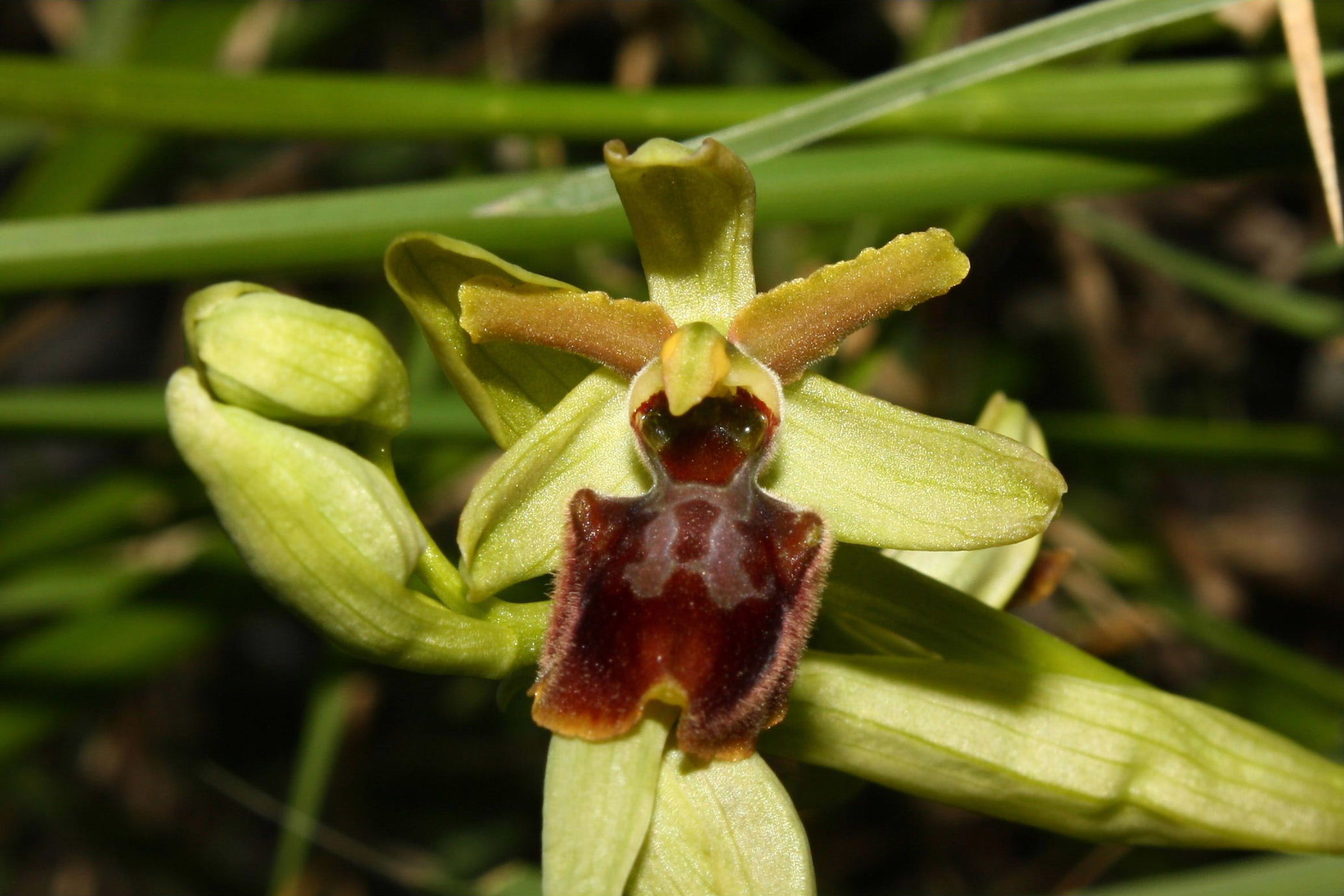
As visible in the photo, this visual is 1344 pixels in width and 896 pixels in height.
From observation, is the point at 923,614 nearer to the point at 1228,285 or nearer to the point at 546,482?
the point at 546,482

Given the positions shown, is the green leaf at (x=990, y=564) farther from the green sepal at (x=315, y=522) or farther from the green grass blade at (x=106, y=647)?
the green grass blade at (x=106, y=647)

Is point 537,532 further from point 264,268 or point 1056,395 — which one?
point 1056,395

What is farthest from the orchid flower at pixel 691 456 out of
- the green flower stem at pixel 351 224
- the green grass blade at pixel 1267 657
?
the green grass blade at pixel 1267 657

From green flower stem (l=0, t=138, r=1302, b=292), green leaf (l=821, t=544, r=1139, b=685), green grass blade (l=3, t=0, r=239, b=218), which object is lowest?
green grass blade (l=3, t=0, r=239, b=218)

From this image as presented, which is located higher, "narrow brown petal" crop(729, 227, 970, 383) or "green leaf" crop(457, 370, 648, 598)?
"narrow brown petal" crop(729, 227, 970, 383)

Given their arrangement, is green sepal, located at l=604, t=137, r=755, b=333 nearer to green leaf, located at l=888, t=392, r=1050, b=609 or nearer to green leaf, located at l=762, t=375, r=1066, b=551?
green leaf, located at l=762, t=375, r=1066, b=551

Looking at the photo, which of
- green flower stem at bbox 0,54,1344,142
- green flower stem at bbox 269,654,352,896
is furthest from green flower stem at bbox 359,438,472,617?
green flower stem at bbox 269,654,352,896
